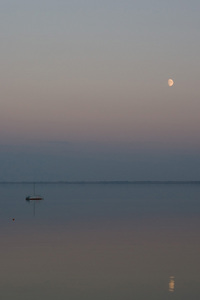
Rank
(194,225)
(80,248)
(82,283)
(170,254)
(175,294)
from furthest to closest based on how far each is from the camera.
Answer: (194,225)
(80,248)
(170,254)
(82,283)
(175,294)

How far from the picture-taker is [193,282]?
145ft

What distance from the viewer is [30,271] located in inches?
1912

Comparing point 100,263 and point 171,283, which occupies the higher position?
point 100,263

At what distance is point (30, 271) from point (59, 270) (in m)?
2.76

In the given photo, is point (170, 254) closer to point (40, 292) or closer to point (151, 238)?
point (151, 238)

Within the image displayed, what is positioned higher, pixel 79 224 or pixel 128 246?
pixel 79 224

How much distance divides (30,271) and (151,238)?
28.2 metres

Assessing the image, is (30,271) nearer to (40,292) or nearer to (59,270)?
(59,270)

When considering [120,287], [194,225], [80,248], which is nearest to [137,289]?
[120,287]

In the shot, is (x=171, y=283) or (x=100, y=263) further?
(x=100, y=263)

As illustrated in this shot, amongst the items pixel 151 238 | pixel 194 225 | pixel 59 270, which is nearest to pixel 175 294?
pixel 59 270

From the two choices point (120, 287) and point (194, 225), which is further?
point (194, 225)

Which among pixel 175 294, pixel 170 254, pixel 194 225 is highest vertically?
pixel 194 225

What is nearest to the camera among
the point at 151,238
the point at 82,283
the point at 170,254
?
the point at 82,283
